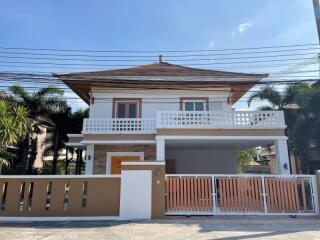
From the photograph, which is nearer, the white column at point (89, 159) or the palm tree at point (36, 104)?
the white column at point (89, 159)

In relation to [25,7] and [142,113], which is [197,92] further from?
[25,7]

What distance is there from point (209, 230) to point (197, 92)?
9.76 m

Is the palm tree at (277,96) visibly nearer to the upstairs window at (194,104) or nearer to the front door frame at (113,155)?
the upstairs window at (194,104)

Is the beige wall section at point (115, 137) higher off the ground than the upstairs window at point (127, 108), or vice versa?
the upstairs window at point (127, 108)

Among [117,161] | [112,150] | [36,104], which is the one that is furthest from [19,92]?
[117,161]

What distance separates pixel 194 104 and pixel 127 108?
4068 millimetres

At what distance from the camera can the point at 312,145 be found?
52.7 feet

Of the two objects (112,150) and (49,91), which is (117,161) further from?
(49,91)

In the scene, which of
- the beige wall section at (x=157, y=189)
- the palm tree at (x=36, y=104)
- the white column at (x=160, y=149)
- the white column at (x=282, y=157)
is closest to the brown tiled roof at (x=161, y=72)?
the palm tree at (x=36, y=104)

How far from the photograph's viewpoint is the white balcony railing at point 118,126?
13.9 m

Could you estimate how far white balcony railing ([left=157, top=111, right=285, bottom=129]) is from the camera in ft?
41.4

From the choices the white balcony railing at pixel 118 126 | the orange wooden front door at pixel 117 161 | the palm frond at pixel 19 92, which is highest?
the palm frond at pixel 19 92

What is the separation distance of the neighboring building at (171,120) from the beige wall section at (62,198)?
11.4 feet

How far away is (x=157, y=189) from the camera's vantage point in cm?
952
